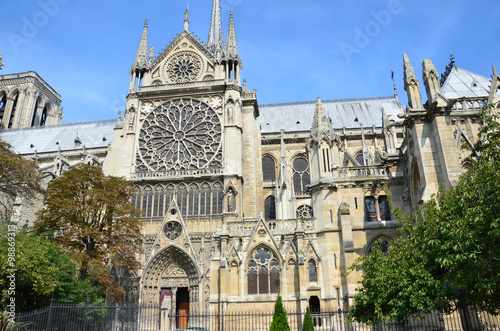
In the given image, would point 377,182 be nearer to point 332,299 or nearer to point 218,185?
point 332,299

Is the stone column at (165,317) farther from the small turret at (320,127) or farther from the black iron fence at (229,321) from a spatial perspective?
the small turret at (320,127)

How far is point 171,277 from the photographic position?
26141 millimetres

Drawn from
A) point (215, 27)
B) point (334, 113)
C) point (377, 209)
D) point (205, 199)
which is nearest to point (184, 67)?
point (215, 27)

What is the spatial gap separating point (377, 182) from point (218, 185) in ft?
46.1

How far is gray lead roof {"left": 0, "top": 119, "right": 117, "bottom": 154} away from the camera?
4531 centimetres

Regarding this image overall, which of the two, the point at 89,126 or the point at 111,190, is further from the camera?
the point at 89,126


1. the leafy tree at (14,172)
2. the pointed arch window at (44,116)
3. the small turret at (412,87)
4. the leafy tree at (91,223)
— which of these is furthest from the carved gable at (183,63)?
the pointed arch window at (44,116)

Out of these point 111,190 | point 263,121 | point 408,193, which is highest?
point 263,121

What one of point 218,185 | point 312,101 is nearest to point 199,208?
point 218,185

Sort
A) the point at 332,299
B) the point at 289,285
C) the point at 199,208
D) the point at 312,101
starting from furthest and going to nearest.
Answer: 1. the point at 312,101
2. the point at 199,208
3. the point at 289,285
4. the point at 332,299

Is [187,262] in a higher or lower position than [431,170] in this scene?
lower

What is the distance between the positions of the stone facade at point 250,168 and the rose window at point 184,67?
0.34 feet

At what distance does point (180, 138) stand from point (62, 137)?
76.3ft

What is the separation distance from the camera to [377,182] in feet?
60.5
